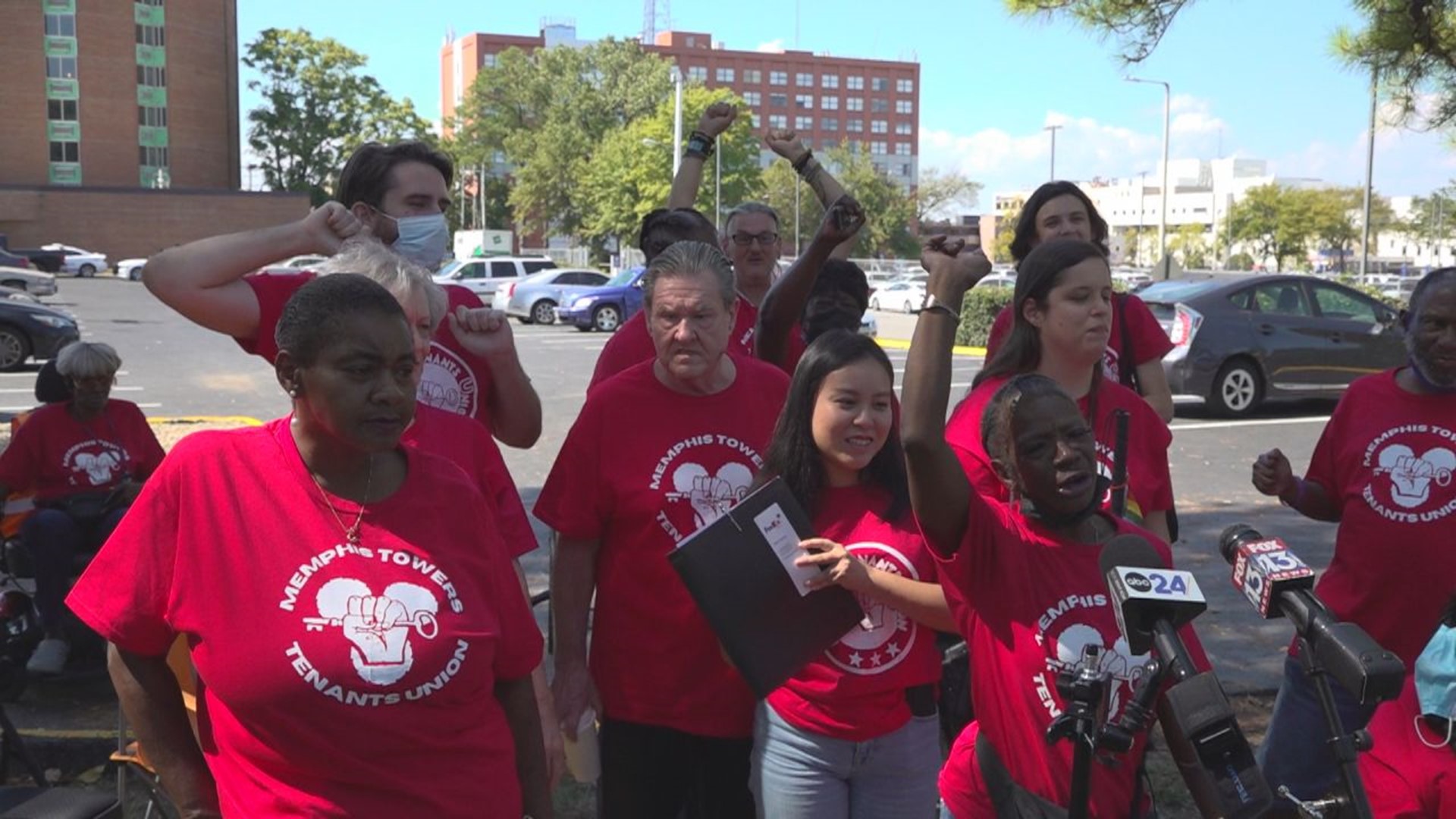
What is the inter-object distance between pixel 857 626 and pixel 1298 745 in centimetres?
131

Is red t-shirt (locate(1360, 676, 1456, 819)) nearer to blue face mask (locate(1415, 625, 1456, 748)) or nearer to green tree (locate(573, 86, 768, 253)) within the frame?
blue face mask (locate(1415, 625, 1456, 748))

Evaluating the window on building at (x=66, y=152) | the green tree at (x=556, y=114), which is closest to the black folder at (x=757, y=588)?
Result: the green tree at (x=556, y=114)

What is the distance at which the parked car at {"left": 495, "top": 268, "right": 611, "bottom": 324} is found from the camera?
3198 centimetres

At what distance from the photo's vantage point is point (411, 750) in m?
2.27

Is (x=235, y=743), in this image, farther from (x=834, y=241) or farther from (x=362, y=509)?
(x=834, y=241)

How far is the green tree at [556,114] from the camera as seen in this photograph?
77125 millimetres

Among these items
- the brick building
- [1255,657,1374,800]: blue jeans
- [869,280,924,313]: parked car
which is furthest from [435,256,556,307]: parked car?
the brick building

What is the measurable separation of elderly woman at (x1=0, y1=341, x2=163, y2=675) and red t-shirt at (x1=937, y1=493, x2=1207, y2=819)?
4820 mm

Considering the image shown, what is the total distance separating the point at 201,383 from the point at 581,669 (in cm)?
1642

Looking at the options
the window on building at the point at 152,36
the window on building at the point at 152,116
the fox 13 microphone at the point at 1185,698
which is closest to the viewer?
the fox 13 microphone at the point at 1185,698

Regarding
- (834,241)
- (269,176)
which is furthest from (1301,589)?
(269,176)

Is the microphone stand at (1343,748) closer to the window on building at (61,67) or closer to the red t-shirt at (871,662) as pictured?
the red t-shirt at (871,662)

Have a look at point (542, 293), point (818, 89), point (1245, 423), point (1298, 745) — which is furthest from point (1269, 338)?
point (818, 89)

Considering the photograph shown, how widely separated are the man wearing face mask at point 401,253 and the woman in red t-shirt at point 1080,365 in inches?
49.3
